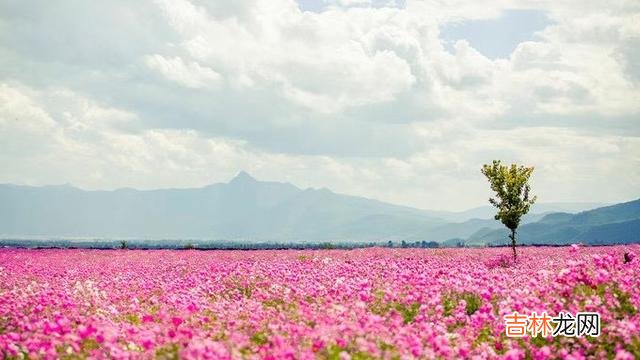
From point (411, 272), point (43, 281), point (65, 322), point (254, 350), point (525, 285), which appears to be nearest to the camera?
point (254, 350)

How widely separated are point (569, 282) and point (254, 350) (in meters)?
5.56

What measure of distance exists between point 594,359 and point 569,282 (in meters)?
2.40

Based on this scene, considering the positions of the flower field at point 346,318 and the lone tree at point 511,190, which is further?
the lone tree at point 511,190

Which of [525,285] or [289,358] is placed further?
[525,285]

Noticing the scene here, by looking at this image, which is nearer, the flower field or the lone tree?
the flower field

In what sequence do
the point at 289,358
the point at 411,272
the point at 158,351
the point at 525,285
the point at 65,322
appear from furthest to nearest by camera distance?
the point at 411,272
the point at 525,285
the point at 65,322
the point at 158,351
the point at 289,358

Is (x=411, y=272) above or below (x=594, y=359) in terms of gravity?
above

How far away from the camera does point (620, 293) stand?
34.2ft

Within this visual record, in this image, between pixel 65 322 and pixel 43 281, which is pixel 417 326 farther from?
pixel 43 281

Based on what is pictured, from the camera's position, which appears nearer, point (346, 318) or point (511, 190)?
point (346, 318)

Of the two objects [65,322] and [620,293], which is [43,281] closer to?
[65,322]

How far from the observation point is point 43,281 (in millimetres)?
19578

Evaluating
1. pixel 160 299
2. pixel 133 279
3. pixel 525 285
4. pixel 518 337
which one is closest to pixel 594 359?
pixel 518 337

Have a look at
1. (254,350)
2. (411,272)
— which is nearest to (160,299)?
(411,272)
